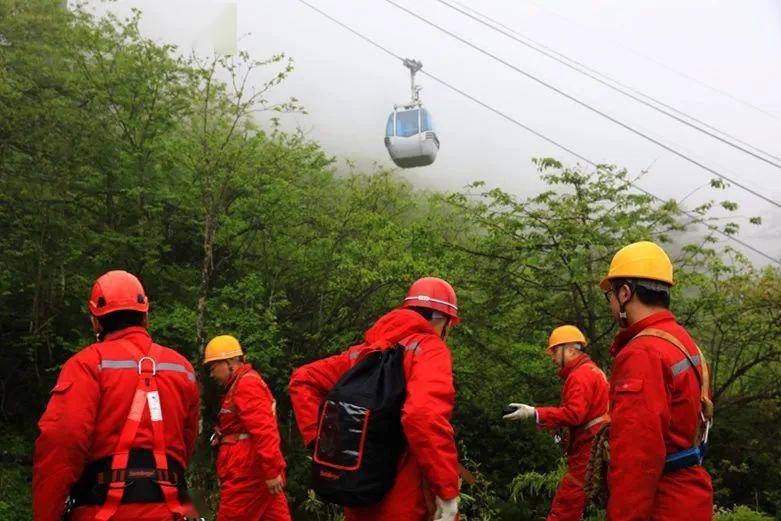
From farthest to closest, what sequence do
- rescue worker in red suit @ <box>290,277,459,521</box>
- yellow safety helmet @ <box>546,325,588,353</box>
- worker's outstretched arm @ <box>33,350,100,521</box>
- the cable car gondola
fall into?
1. the cable car gondola
2. yellow safety helmet @ <box>546,325,588,353</box>
3. rescue worker in red suit @ <box>290,277,459,521</box>
4. worker's outstretched arm @ <box>33,350,100,521</box>

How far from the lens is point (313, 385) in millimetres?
3793

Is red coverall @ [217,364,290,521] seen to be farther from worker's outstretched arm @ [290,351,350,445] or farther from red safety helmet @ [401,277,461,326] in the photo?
red safety helmet @ [401,277,461,326]

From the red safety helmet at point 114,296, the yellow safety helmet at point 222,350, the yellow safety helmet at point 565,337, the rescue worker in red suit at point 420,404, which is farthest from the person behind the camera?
the yellow safety helmet at point 565,337

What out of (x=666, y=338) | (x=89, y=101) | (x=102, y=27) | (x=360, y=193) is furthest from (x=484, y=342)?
(x=666, y=338)

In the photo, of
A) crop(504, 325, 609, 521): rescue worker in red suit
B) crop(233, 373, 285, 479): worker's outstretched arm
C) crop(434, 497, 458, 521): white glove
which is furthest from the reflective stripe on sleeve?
crop(233, 373, 285, 479): worker's outstretched arm

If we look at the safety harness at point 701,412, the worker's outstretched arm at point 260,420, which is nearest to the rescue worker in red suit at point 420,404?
the safety harness at point 701,412

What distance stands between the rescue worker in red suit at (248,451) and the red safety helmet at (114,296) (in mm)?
2420

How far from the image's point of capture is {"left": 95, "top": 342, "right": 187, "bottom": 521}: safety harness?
2990 mm

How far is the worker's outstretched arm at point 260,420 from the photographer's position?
5.41 metres

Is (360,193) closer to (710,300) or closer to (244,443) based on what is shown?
(710,300)

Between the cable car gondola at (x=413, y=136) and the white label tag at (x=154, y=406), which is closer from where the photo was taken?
the white label tag at (x=154, y=406)

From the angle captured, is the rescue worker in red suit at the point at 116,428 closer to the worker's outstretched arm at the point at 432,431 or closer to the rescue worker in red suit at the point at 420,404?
the rescue worker in red suit at the point at 420,404

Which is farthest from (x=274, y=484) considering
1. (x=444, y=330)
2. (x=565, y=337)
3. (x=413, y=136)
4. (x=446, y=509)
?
(x=413, y=136)

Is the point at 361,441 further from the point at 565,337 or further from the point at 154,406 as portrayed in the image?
the point at 565,337
